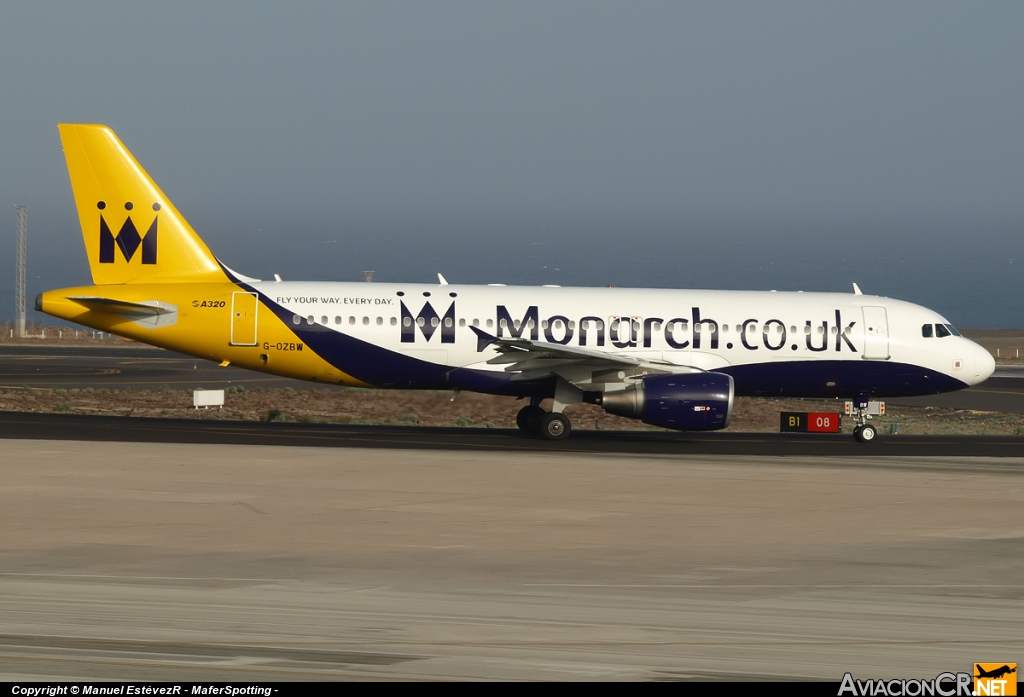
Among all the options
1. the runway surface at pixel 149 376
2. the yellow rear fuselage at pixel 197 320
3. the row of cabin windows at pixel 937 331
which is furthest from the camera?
the runway surface at pixel 149 376

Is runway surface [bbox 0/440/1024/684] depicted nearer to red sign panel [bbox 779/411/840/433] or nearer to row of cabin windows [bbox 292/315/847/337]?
row of cabin windows [bbox 292/315/847/337]

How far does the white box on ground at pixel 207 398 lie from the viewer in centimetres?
4044

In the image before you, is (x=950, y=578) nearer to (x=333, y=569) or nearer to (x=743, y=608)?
(x=743, y=608)

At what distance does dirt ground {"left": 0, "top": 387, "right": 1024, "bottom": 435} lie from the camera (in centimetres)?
3941

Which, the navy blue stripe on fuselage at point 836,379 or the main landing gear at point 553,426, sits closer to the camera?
the main landing gear at point 553,426

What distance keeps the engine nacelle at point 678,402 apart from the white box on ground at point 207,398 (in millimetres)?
14156

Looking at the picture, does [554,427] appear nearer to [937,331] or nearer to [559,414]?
[559,414]

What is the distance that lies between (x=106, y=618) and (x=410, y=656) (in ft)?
11.7

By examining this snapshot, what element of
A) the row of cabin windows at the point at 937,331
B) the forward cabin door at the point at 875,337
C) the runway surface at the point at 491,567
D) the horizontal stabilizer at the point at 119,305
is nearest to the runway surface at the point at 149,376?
the horizontal stabilizer at the point at 119,305

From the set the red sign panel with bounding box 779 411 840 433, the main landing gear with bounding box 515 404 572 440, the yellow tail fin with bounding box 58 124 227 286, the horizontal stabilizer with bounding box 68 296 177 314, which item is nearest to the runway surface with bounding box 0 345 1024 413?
the yellow tail fin with bounding box 58 124 227 286

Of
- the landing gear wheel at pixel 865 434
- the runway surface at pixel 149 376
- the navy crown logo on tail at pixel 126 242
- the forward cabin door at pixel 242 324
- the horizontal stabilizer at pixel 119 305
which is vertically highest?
the navy crown logo on tail at pixel 126 242

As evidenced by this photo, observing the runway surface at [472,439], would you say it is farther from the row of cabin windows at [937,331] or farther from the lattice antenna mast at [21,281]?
the lattice antenna mast at [21,281]

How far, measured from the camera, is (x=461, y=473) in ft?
88.2

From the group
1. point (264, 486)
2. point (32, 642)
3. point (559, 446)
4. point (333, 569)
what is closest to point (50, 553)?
point (333, 569)
